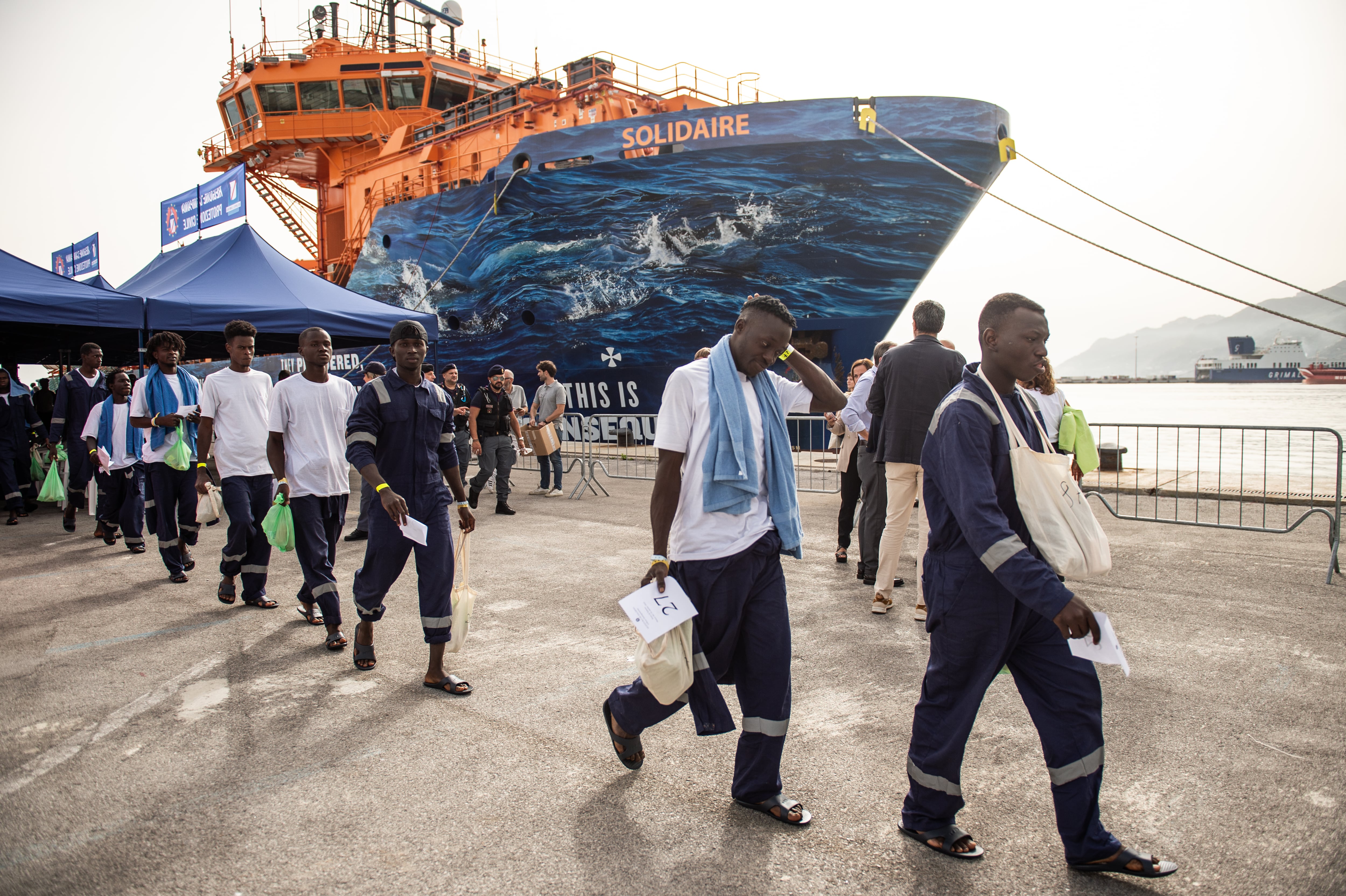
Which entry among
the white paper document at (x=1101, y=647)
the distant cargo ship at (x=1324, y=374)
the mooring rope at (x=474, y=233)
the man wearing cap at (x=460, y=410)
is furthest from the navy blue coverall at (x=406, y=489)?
the distant cargo ship at (x=1324, y=374)

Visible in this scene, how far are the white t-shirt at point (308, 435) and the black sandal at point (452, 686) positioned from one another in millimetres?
1506

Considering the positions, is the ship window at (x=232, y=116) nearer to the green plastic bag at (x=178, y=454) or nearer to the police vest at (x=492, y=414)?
the police vest at (x=492, y=414)

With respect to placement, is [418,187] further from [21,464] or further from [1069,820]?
[1069,820]

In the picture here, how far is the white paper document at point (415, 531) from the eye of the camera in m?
3.85

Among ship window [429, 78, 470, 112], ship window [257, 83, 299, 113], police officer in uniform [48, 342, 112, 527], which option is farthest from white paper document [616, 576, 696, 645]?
ship window [257, 83, 299, 113]

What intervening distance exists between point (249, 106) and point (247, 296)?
55.5 ft

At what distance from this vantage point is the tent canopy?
930 centimetres

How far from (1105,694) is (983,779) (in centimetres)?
111

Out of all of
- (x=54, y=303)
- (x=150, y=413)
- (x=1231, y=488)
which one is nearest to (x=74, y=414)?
(x=54, y=303)

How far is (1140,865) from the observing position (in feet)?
7.54

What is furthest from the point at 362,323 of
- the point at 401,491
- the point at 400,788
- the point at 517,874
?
the point at 517,874

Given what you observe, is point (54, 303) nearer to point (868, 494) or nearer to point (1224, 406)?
point (868, 494)

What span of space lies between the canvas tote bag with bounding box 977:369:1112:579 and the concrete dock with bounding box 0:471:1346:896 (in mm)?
927

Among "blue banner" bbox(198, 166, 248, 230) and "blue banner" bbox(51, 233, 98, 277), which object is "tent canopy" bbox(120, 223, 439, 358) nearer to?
"blue banner" bbox(198, 166, 248, 230)
